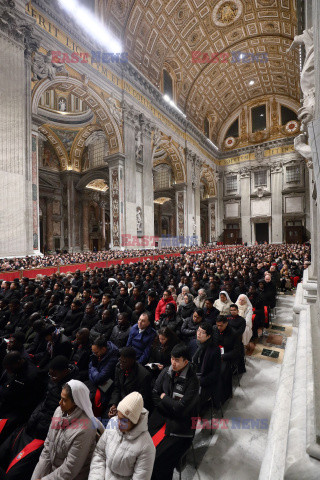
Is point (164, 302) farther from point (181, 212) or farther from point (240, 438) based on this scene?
point (181, 212)

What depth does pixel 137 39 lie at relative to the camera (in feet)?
56.2

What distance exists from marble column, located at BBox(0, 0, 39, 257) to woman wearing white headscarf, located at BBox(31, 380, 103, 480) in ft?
30.9

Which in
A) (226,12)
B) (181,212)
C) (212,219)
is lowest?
(212,219)

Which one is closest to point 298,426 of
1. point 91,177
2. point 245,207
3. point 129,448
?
point 129,448

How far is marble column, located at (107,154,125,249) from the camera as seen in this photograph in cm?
1658

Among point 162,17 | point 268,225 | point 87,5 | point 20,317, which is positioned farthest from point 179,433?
point 268,225

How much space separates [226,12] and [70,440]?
27.1 m

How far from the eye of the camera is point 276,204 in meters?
29.0

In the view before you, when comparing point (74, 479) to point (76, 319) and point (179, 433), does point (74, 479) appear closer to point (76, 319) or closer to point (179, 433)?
point (179, 433)

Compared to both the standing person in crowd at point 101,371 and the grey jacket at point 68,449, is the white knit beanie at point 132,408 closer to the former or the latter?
the grey jacket at point 68,449

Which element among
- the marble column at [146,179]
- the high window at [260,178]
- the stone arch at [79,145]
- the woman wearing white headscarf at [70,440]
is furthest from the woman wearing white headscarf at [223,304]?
the high window at [260,178]

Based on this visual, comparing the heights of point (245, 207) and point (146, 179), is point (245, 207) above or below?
below

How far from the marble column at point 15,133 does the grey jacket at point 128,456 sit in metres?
9.80

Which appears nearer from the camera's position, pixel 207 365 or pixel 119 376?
pixel 119 376
